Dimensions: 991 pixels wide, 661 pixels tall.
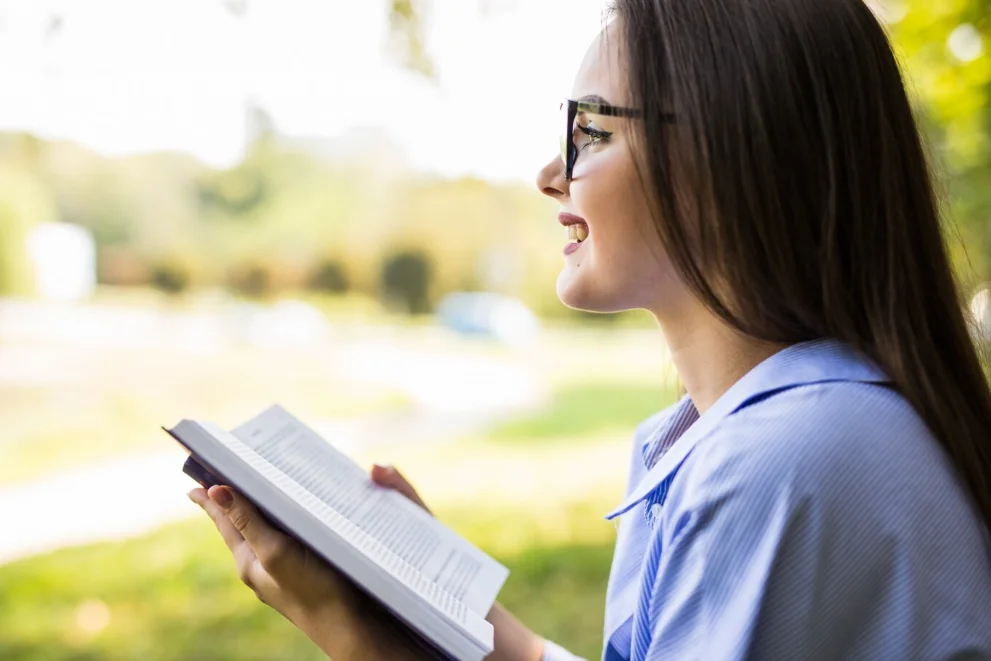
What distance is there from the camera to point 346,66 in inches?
460

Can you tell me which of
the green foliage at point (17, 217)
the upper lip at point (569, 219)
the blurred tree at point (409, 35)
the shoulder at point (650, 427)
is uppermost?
the blurred tree at point (409, 35)

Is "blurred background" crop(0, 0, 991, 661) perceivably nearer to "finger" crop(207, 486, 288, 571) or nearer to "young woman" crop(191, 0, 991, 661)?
"young woman" crop(191, 0, 991, 661)

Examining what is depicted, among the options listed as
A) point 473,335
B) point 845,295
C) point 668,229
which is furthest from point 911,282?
point 473,335

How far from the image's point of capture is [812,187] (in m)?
0.92

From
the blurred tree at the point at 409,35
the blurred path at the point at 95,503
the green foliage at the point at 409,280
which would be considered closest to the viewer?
the blurred tree at the point at 409,35

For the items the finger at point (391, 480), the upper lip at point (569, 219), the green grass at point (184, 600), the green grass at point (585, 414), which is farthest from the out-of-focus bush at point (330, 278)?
the upper lip at point (569, 219)

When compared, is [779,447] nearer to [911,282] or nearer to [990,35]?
[911,282]

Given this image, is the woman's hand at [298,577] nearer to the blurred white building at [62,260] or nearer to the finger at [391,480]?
the finger at [391,480]

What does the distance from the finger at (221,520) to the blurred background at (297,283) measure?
Result: 621 millimetres

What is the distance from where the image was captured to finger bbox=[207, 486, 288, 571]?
0.97 m

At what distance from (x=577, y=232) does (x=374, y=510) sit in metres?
0.45

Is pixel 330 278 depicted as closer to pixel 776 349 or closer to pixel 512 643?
pixel 512 643

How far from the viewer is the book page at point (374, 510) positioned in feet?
3.71

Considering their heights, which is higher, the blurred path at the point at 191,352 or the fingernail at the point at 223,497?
the fingernail at the point at 223,497
